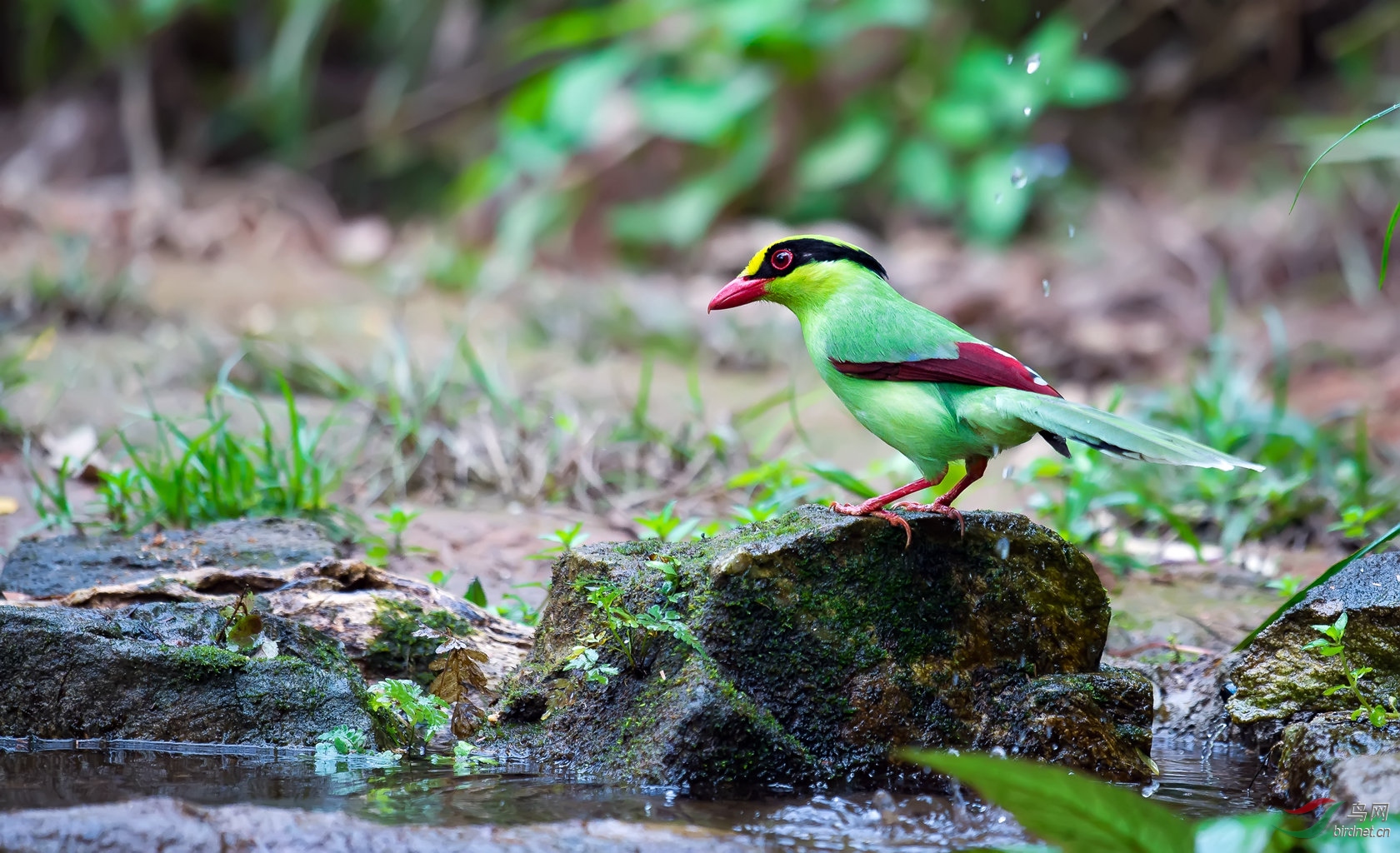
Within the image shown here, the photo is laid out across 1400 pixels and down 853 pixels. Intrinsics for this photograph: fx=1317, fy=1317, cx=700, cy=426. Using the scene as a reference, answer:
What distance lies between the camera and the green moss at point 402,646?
3.22 meters

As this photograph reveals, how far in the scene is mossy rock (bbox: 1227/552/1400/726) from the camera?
289 centimetres

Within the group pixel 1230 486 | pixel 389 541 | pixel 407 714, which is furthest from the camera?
pixel 1230 486

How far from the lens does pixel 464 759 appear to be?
278cm

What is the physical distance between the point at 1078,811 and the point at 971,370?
1.09m

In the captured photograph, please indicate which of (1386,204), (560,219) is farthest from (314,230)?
(1386,204)

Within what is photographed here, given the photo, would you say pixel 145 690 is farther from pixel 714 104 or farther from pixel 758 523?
pixel 714 104

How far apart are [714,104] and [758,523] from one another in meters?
7.16

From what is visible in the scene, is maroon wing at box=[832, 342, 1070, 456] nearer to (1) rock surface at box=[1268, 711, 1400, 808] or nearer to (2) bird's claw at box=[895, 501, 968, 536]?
(2) bird's claw at box=[895, 501, 968, 536]

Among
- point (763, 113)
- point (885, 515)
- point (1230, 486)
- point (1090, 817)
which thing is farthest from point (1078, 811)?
point (763, 113)

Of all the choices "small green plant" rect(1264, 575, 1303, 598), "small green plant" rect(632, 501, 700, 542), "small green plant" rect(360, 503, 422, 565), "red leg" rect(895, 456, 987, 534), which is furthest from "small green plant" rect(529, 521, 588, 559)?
"small green plant" rect(1264, 575, 1303, 598)

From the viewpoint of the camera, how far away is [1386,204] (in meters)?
8.80

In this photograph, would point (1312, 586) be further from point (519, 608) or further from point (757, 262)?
point (519, 608)

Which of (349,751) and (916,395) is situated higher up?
(916,395)

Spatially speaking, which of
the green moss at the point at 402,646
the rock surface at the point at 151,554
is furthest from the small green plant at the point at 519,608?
the rock surface at the point at 151,554
